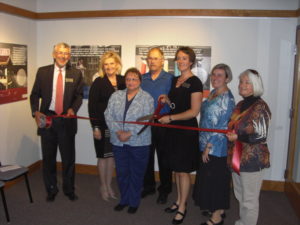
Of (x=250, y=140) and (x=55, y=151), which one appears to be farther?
(x=55, y=151)

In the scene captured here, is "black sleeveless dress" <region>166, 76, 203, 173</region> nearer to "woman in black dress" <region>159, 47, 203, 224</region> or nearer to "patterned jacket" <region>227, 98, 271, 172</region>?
"woman in black dress" <region>159, 47, 203, 224</region>

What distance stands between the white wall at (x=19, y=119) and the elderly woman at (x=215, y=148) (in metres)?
2.59

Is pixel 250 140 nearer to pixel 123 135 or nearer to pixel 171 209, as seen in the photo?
pixel 123 135

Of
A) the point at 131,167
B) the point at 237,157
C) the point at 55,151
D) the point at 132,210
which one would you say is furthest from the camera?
the point at 55,151

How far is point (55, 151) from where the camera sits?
148 inches

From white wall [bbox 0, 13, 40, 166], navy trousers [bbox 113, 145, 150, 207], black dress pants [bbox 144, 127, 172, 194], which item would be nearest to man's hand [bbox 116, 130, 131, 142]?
navy trousers [bbox 113, 145, 150, 207]

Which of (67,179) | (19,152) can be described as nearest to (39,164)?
(19,152)

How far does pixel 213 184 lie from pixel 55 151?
1896 millimetres

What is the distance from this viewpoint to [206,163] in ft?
9.98

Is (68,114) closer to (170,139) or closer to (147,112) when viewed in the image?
(147,112)

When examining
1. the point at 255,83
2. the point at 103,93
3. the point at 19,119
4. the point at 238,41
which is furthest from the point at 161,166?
the point at 19,119

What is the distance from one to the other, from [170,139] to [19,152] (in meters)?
2.44

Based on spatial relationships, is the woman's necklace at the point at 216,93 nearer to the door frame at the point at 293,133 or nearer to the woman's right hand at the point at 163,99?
the woman's right hand at the point at 163,99

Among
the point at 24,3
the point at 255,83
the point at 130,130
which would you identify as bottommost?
the point at 130,130
